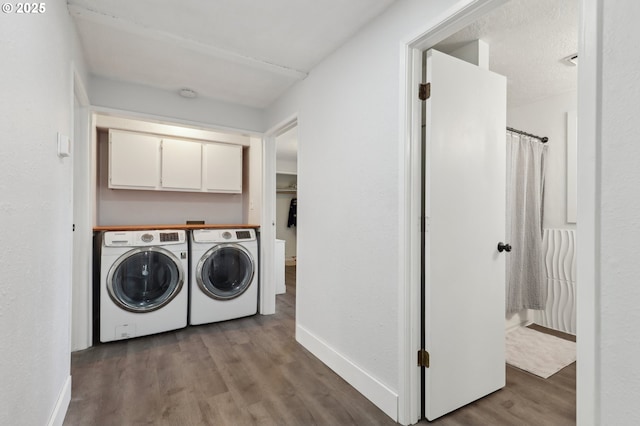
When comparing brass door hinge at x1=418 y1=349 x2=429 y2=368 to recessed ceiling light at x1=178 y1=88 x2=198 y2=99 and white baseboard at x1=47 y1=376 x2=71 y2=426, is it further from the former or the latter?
recessed ceiling light at x1=178 y1=88 x2=198 y2=99

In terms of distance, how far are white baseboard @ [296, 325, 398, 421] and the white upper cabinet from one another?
2.07 m

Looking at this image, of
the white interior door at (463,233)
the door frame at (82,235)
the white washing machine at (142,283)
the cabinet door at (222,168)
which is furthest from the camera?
the cabinet door at (222,168)

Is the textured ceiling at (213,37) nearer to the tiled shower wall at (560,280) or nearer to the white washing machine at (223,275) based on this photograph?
the white washing machine at (223,275)

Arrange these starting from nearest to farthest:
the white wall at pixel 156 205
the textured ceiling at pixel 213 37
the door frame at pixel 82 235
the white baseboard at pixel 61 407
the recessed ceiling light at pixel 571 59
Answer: the white baseboard at pixel 61 407 → the textured ceiling at pixel 213 37 → the recessed ceiling light at pixel 571 59 → the door frame at pixel 82 235 → the white wall at pixel 156 205

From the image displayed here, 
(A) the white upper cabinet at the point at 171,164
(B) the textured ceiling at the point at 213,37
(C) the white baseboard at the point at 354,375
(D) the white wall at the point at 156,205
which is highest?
(B) the textured ceiling at the point at 213,37

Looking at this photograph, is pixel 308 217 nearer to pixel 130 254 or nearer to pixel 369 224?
pixel 369 224

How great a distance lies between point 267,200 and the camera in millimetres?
3396

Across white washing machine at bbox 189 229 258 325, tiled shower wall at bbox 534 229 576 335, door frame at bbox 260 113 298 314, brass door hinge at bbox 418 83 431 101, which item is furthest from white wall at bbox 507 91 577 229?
white washing machine at bbox 189 229 258 325

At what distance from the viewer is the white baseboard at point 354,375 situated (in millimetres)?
1695

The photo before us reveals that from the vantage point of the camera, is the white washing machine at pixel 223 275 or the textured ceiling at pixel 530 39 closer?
the textured ceiling at pixel 530 39

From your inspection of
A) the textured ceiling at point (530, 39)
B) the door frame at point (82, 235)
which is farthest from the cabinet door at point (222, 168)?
the textured ceiling at point (530, 39)

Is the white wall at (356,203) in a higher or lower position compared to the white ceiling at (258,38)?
lower

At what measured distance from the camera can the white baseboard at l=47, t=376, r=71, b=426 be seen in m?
1.46

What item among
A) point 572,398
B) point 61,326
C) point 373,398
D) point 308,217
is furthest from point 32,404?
point 572,398
